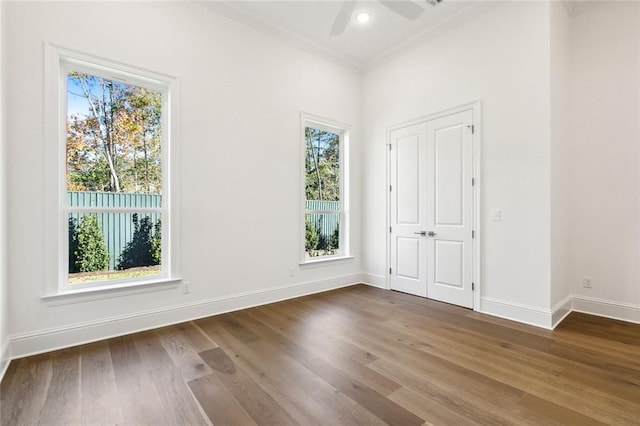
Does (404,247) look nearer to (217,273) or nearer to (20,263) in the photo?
(217,273)

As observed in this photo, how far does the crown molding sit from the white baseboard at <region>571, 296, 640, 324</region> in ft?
14.6

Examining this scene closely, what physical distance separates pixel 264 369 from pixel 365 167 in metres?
3.58

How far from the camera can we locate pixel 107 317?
111 inches

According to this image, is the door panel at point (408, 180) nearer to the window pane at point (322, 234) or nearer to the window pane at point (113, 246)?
the window pane at point (322, 234)

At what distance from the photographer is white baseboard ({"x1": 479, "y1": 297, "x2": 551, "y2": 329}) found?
10.1 ft

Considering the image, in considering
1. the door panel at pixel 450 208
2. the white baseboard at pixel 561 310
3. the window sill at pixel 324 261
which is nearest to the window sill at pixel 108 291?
the window sill at pixel 324 261

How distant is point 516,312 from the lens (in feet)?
10.7

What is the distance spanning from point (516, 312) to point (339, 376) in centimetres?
229

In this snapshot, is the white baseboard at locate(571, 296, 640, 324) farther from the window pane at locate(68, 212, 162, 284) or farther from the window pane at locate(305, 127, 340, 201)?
the window pane at locate(68, 212, 162, 284)

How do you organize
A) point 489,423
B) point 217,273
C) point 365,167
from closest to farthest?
point 489,423, point 217,273, point 365,167

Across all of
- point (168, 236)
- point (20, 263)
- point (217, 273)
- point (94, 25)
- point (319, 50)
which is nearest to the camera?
point (20, 263)

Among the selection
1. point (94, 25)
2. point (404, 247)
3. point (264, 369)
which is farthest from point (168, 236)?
point (404, 247)

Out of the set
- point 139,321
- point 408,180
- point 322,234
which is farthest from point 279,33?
point 139,321

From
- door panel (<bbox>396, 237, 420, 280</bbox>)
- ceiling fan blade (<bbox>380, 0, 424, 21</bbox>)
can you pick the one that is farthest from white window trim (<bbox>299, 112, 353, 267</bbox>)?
ceiling fan blade (<bbox>380, 0, 424, 21</bbox>)
